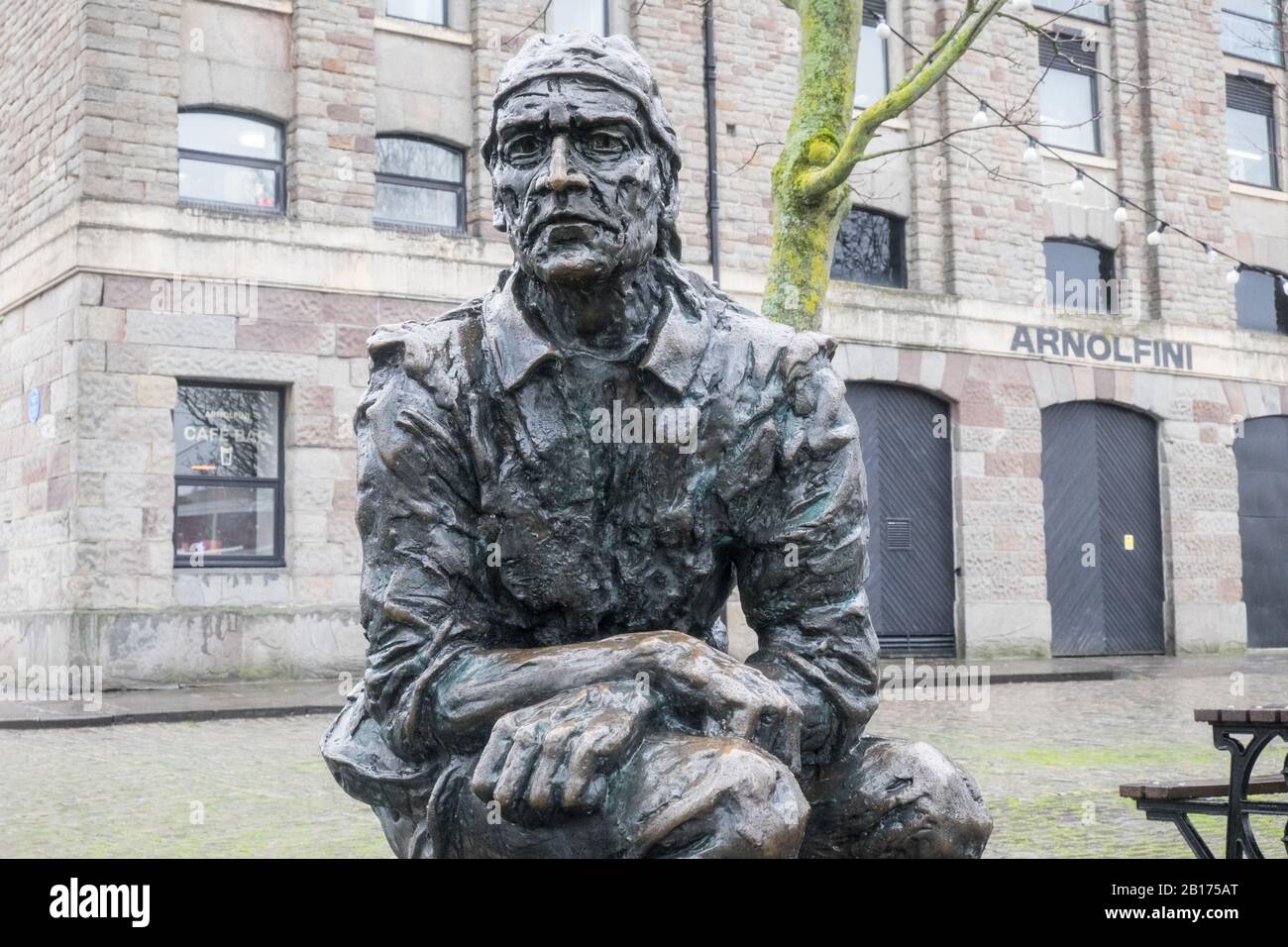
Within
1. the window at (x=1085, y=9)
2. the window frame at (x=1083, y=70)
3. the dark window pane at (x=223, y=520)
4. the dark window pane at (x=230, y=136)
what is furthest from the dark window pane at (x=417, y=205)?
the window at (x=1085, y=9)

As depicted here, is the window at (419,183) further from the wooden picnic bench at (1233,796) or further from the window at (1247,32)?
the wooden picnic bench at (1233,796)

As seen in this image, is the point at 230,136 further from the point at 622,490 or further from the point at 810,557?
the point at 810,557

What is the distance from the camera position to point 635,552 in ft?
9.73

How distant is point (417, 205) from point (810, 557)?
1583 centimetres

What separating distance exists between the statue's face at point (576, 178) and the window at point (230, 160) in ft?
48.5

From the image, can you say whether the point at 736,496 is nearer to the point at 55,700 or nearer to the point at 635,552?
the point at 635,552

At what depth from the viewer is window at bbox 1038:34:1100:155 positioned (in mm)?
22922

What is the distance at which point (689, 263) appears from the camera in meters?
18.8

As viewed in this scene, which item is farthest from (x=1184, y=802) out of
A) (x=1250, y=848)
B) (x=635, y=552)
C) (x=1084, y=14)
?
(x=1084, y=14)

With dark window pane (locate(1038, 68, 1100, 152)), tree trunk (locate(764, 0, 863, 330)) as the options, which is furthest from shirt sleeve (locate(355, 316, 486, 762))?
dark window pane (locate(1038, 68, 1100, 152))

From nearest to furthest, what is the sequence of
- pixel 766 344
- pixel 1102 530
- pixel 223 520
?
pixel 766 344 → pixel 223 520 → pixel 1102 530

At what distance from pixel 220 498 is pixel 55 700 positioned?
3105 millimetres

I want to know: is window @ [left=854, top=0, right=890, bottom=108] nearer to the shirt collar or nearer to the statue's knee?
the shirt collar

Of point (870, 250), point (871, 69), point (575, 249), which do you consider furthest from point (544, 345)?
point (871, 69)
